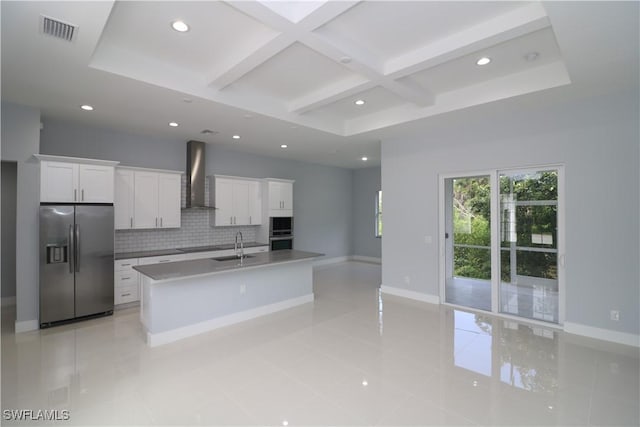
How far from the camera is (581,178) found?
12.9 ft

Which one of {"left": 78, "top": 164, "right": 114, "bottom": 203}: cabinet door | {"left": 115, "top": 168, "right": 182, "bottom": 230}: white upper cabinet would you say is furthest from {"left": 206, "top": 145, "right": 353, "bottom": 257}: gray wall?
{"left": 78, "top": 164, "right": 114, "bottom": 203}: cabinet door

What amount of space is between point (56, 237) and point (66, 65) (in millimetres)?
2366

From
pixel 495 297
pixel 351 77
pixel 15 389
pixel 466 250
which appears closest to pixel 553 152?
pixel 466 250

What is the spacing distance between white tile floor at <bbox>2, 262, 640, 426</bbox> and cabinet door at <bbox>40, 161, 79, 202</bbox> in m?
1.79

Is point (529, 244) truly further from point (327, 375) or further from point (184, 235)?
point (184, 235)

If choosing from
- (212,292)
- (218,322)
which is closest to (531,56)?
(212,292)

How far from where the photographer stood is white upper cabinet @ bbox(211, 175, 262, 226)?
6.39 metres

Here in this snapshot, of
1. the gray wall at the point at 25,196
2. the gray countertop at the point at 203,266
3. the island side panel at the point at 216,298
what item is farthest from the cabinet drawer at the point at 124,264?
the island side panel at the point at 216,298

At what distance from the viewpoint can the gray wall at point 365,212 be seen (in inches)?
375

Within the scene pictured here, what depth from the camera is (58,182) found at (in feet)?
13.7

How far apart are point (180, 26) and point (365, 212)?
770 centimetres

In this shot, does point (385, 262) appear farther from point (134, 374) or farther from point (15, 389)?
point (15, 389)

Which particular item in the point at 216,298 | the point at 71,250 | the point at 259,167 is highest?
the point at 259,167

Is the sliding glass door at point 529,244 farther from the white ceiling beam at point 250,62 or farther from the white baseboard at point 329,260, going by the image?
the white baseboard at point 329,260
